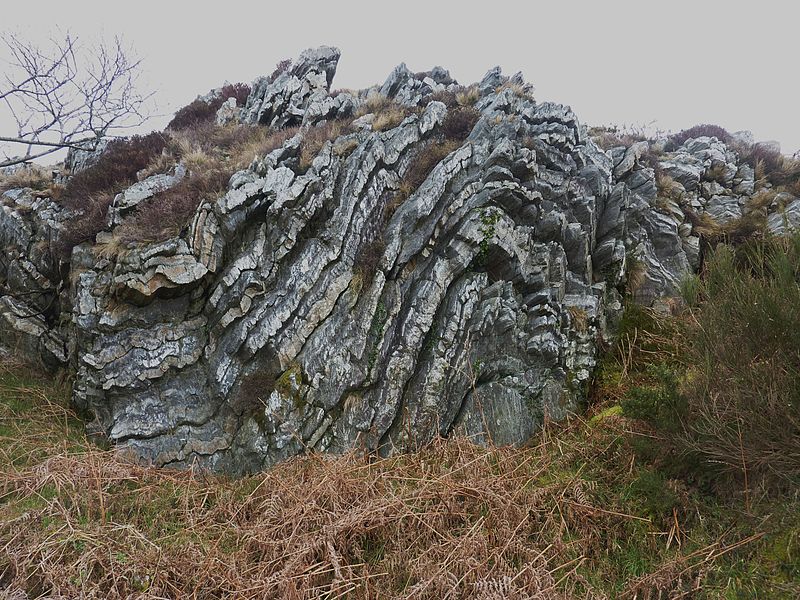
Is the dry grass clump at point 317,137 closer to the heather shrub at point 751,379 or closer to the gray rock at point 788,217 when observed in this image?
the heather shrub at point 751,379

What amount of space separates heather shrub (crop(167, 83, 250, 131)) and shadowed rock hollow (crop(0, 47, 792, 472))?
6450 millimetres

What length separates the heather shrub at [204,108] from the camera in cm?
1566

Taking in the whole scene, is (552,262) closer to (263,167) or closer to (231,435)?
(263,167)

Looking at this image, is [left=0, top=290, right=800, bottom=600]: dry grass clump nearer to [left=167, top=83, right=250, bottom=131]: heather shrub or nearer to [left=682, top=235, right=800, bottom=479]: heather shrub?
[left=682, top=235, right=800, bottom=479]: heather shrub

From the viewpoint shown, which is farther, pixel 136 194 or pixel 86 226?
pixel 136 194

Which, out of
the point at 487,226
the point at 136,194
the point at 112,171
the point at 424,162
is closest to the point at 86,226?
the point at 136,194

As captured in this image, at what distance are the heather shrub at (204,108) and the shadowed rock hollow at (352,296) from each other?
6450 millimetres

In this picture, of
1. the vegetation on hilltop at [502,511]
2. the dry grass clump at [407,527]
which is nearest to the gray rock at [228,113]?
the dry grass clump at [407,527]

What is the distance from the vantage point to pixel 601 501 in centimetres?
550

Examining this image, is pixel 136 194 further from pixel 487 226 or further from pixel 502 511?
pixel 502 511

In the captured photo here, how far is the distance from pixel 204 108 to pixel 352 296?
39.7 feet

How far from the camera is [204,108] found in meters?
16.2

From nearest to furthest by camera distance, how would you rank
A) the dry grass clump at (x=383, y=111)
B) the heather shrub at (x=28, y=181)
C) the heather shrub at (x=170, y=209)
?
the heather shrub at (x=170, y=209), the dry grass clump at (x=383, y=111), the heather shrub at (x=28, y=181)

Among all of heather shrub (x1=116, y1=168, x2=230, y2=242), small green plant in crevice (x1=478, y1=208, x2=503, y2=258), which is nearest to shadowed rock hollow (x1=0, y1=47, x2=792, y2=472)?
small green plant in crevice (x1=478, y1=208, x2=503, y2=258)
